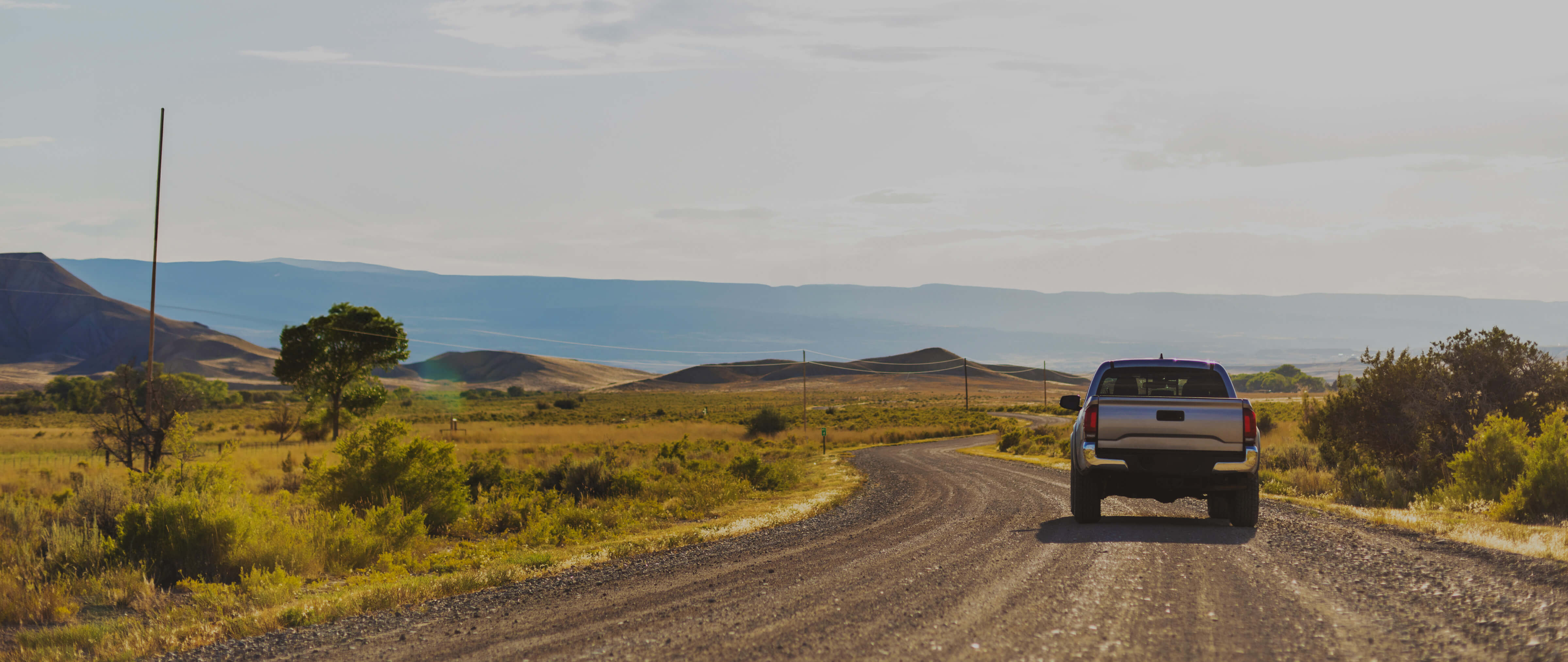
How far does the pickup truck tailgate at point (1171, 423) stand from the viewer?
1182cm

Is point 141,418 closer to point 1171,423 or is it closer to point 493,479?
point 493,479

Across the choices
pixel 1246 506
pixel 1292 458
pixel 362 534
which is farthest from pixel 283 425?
pixel 1246 506

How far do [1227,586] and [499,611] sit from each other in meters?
6.78

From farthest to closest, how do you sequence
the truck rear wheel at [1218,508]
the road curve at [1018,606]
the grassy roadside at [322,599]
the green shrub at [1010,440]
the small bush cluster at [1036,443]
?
the green shrub at [1010,440]
the small bush cluster at [1036,443]
the truck rear wheel at [1218,508]
the grassy roadside at [322,599]
the road curve at [1018,606]

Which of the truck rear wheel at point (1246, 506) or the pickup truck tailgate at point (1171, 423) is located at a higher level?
the pickup truck tailgate at point (1171, 423)

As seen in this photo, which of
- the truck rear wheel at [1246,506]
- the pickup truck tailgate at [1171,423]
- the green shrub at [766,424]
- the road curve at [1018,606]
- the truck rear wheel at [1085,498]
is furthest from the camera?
the green shrub at [766,424]

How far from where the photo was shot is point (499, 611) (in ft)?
29.0

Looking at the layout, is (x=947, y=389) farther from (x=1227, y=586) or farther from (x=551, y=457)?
(x=1227, y=586)

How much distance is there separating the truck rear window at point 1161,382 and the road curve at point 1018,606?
1976 millimetres

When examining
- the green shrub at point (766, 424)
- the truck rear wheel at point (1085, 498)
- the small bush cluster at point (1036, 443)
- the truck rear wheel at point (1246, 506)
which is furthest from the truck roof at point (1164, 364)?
the green shrub at point (766, 424)

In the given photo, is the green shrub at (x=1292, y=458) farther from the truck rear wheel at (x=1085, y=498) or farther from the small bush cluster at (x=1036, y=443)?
the truck rear wheel at (x=1085, y=498)

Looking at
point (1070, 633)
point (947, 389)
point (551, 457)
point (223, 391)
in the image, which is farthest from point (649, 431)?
point (947, 389)

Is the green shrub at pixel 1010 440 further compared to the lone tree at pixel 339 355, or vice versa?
the lone tree at pixel 339 355

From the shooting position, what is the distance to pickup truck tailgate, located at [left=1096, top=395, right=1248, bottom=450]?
11.8 metres
